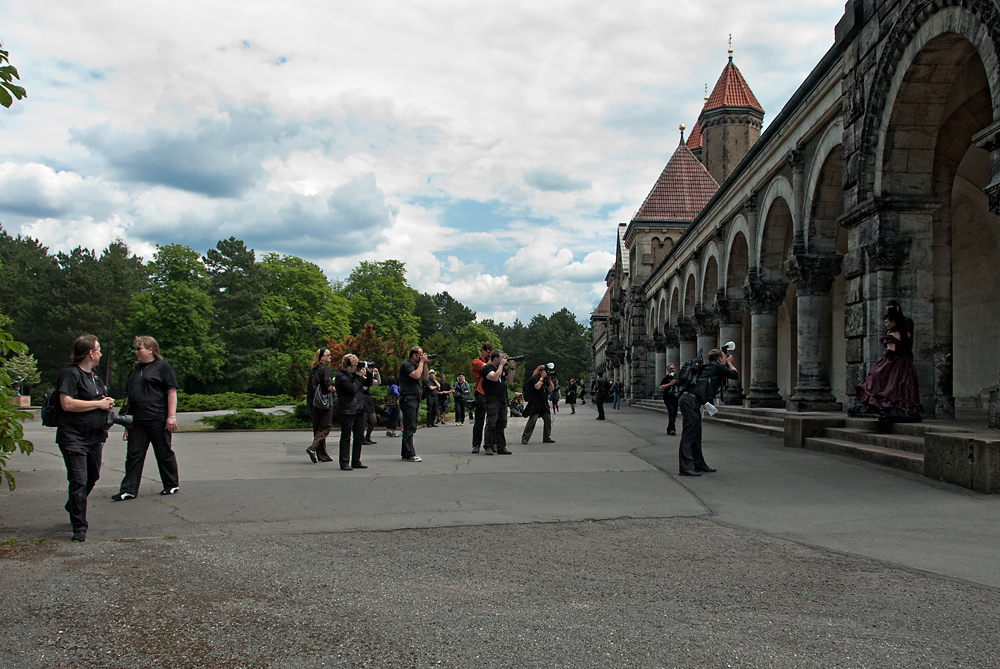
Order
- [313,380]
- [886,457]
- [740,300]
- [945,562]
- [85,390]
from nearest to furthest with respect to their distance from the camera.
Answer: [945,562] < [85,390] < [886,457] < [313,380] < [740,300]

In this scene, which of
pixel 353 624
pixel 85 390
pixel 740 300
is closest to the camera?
pixel 353 624

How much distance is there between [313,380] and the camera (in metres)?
10.7

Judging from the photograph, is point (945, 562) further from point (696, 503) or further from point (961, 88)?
point (961, 88)

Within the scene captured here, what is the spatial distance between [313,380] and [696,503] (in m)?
5.90

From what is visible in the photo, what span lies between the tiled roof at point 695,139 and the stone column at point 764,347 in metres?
49.0

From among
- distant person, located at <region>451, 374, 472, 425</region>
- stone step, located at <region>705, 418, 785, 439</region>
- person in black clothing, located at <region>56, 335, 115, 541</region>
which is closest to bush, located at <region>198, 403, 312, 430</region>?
distant person, located at <region>451, 374, 472, 425</region>

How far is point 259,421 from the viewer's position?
1914cm

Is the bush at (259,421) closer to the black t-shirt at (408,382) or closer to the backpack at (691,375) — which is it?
the black t-shirt at (408,382)

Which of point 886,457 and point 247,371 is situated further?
point 247,371

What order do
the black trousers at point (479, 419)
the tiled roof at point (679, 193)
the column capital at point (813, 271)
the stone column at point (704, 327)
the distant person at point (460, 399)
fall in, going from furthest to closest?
the tiled roof at point (679, 193)
the stone column at point (704, 327)
the distant person at point (460, 399)
the column capital at point (813, 271)
the black trousers at point (479, 419)

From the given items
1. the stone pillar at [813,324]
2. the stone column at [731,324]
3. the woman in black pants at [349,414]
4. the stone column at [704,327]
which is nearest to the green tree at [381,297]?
the stone column at [704,327]

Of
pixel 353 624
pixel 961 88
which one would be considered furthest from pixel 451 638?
pixel 961 88

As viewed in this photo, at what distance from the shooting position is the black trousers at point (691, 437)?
356 inches

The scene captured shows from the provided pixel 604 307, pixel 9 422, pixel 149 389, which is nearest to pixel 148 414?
pixel 149 389
